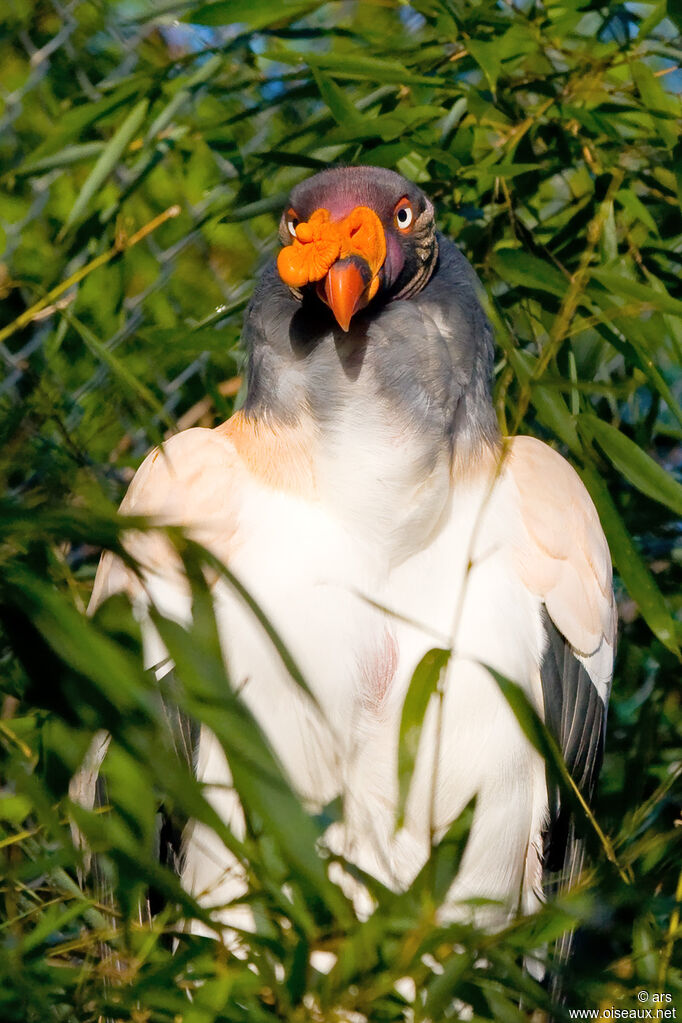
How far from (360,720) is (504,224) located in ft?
3.62

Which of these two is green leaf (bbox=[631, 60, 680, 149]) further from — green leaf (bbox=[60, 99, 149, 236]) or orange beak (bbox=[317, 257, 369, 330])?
green leaf (bbox=[60, 99, 149, 236])

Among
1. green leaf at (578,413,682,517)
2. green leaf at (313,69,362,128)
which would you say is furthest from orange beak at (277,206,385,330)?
green leaf at (578,413,682,517)

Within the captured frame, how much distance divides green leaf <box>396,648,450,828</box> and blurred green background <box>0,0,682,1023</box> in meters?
0.12

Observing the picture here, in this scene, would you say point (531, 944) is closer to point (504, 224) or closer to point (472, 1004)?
point (472, 1004)

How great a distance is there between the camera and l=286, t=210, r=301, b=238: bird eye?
190 centimetres

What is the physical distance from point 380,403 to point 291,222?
1.08 ft

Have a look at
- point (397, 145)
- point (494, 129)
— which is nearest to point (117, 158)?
point (397, 145)

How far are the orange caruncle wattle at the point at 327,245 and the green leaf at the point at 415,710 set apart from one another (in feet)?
1.94

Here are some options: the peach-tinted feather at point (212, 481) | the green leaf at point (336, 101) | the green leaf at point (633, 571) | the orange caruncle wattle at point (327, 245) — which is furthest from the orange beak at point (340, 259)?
the green leaf at point (633, 571)

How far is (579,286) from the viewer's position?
1826 mm

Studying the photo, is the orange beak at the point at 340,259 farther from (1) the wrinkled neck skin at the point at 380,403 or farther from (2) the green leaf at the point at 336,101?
(2) the green leaf at the point at 336,101

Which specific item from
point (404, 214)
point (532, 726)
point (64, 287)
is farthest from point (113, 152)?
point (532, 726)

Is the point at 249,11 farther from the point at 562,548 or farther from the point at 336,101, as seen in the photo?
the point at 562,548

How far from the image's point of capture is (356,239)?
70.7 inches
